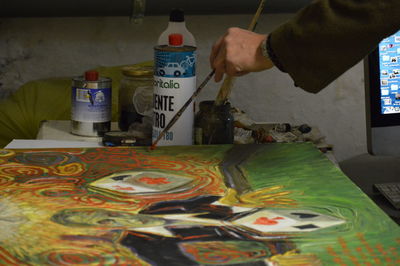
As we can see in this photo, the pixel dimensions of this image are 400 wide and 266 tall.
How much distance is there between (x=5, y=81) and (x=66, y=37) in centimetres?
24

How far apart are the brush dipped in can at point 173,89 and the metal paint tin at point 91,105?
19 cm

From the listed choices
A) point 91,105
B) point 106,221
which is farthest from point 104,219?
point 91,105

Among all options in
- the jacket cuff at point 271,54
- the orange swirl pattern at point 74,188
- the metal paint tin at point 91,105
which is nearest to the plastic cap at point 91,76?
the metal paint tin at point 91,105

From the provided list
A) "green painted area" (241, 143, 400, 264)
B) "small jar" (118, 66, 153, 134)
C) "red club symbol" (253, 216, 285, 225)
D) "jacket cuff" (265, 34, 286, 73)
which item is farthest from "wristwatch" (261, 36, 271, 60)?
"small jar" (118, 66, 153, 134)

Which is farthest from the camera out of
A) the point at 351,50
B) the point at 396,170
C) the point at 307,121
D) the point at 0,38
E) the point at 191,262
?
the point at 307,121

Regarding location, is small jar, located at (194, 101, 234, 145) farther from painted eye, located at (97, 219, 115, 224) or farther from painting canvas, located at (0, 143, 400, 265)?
painted eye, located at (97, 219, 115, 224)

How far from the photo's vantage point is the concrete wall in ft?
7.38

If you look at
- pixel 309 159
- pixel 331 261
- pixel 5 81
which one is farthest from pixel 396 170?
pixel 5 81

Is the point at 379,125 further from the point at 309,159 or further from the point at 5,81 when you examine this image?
the point at 5,81

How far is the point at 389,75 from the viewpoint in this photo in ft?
5.25

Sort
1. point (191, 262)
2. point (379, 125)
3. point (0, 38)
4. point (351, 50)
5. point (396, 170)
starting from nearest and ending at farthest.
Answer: point (191, 262), point (351, 50), point (379, 125), point (396, 170), point (0, 38)

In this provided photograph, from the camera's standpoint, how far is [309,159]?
4.58 feet

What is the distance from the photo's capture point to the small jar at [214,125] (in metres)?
1.55

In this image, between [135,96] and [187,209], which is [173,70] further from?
[187,209]
